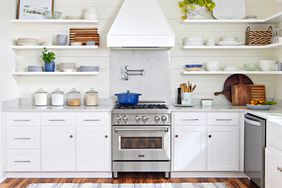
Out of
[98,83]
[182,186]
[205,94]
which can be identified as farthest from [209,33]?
[182,186]

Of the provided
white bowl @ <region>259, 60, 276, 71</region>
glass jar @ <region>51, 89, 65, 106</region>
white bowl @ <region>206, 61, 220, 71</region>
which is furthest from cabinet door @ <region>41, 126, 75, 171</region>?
white bowl @ <region>259, 60, 276, 71</region>

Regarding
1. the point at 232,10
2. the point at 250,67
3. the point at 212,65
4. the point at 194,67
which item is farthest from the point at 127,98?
the point at 232,10

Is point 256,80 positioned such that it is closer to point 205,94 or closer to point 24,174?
point 205,94

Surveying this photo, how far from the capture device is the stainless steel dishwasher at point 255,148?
399cm

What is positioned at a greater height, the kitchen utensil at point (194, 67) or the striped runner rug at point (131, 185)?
the kitchen utensil at point (194, 67)

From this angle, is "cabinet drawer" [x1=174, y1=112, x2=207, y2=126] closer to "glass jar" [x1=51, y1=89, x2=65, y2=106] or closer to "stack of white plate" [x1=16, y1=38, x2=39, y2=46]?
"glass jar" [x1=51, y1=89, x2=65, y2=106]

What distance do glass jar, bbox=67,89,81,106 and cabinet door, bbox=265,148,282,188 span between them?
8.47 feet

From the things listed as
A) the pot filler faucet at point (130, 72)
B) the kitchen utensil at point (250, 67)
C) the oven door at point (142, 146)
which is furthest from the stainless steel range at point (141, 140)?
the kitchen utensil at point (250, 67)

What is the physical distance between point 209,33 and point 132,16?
1.19 m

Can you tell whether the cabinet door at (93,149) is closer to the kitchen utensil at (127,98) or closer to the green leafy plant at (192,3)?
the kitchen utensil at (127,98)

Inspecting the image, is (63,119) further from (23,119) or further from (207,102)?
(207,102)

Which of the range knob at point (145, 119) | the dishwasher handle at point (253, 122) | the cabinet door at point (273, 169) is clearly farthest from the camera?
the range knob at point (145, 119)

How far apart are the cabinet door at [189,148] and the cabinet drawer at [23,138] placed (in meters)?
1.73

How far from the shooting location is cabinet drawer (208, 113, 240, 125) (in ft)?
15.4
